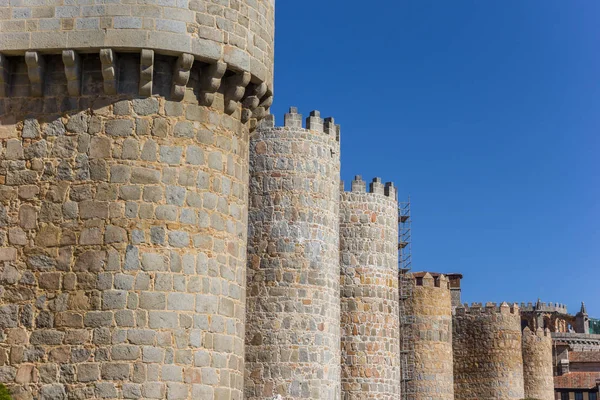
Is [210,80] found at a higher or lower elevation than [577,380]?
higher

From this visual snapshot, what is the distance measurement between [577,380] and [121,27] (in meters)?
50.1

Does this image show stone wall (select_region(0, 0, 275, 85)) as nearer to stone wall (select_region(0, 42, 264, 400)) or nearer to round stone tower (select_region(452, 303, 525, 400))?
stone wall (select_region(0, 42, 264, 400))

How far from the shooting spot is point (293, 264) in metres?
21.3

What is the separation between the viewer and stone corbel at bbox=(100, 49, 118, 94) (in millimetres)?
11867

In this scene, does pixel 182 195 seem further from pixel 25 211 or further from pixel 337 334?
pixel 337 334

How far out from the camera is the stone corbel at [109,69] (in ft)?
38.9

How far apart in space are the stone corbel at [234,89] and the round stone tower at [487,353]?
26976mm

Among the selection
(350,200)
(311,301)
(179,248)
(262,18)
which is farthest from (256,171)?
(179,248)

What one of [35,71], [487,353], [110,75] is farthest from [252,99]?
[487,353]

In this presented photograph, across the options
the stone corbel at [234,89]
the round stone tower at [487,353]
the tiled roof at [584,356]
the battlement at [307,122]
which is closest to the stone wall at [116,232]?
the stone corbel at [234,89]

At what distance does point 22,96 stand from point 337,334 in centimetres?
1159

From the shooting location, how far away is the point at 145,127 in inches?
473

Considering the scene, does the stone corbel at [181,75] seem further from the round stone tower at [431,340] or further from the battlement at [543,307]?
the battlement at [543,307]

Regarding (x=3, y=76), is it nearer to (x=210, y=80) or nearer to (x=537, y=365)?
(x=210, y=80)
